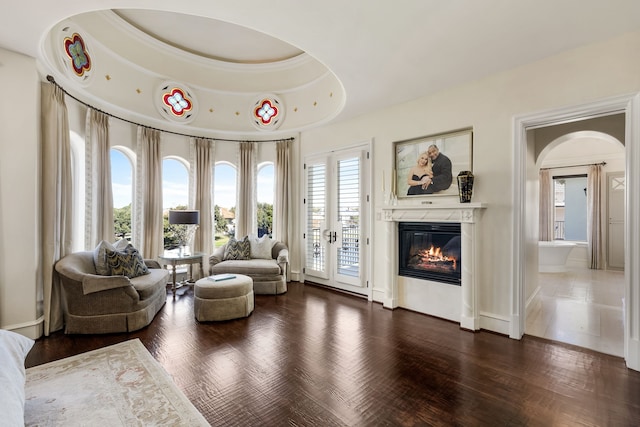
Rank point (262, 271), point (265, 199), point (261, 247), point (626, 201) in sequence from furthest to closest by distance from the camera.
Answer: point (265, 199)
point (261, 247)
point (262, 271)
point (626, 201)

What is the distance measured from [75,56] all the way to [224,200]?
345 centimetres

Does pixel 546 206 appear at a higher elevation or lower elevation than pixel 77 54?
lower

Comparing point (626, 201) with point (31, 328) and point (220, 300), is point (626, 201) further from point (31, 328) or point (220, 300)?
point (31, 328)

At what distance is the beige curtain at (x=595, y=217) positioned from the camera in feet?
23.8

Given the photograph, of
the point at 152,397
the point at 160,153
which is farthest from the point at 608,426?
the point at 160,153

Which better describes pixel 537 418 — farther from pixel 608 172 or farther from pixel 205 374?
pixel 608 172

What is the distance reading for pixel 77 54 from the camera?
3979mm

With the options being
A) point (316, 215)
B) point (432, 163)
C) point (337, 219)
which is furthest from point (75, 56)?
point (432, 163)

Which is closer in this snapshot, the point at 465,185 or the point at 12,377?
the point at 12,377

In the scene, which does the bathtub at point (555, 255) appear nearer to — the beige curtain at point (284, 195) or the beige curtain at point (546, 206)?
the beige curtain at point (546, 206)

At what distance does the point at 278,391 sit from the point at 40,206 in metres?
3.45

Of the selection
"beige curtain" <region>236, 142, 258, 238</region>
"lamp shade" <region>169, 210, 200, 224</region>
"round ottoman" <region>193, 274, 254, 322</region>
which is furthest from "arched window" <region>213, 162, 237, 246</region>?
"round ottoman" <region>193, 274, 254, 322</region>

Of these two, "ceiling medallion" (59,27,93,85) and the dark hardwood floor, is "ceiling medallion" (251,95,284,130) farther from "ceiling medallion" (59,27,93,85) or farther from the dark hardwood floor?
the dark hardwood floor

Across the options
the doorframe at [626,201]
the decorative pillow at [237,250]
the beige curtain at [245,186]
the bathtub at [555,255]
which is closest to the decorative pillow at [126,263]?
the decorative pillow at [237,250]
